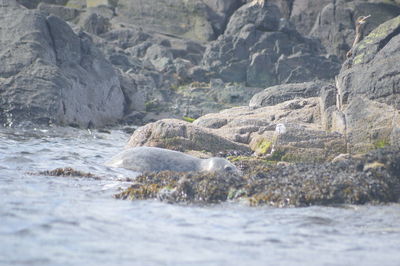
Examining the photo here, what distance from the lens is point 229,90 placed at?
3073 centimetres

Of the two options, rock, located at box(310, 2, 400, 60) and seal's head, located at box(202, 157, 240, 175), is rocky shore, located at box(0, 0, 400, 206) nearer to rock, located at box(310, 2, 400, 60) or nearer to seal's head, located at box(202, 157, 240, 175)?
rock, located at box(310, 2, 400, 60)

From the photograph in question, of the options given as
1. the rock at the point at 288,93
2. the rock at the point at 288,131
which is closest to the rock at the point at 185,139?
the rock at the point at 288,131

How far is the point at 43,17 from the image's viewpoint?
2220 centimetres

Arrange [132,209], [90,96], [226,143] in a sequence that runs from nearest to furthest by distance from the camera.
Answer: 1. [132,209]
2. [226,143]
3. [90,96]

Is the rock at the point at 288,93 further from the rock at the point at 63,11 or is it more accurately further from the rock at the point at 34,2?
the rock at the point at 34,2

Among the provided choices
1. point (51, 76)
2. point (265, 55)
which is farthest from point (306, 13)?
point (51, 76)

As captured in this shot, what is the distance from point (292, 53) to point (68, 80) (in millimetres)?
17816

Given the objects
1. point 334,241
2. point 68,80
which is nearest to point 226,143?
point 334,241

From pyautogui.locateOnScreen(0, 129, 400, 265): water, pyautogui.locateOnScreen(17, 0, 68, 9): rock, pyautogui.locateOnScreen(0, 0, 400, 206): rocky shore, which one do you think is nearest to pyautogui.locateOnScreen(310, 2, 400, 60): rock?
pyautogui.locateOnScreen(0, 0, 400, 206): rocky shore

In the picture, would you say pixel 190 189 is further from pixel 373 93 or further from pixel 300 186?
pixel 373 93

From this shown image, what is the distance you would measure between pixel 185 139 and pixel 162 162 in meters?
1.97

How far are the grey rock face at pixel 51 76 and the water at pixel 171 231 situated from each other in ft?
30.7

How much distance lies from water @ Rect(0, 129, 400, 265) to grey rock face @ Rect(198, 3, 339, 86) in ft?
81.2

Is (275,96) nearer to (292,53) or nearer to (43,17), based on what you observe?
(43,17)
